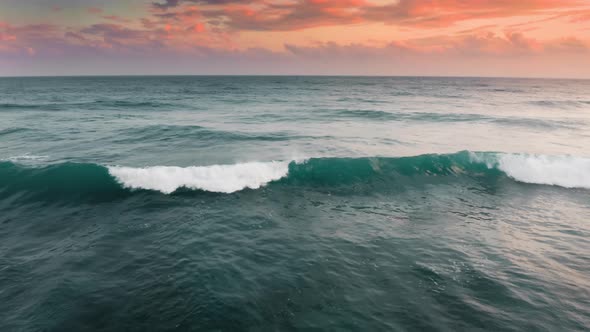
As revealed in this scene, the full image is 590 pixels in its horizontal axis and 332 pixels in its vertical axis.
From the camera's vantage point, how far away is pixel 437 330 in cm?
712

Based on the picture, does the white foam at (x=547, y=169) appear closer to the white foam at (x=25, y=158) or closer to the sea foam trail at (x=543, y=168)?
the sea foam trail at (x=543, y=168)

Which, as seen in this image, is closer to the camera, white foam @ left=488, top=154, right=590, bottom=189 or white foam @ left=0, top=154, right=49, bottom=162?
white foam @ left=488, top=154, right=590, bottom=189

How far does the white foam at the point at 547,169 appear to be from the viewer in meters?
17.7

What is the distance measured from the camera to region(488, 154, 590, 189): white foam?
17.7 meters

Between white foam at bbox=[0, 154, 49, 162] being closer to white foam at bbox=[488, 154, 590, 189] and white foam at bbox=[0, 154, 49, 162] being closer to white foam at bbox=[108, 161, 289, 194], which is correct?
white foam at bbox=[108, 161, 289, 194]

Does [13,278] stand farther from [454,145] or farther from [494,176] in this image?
[454,145]

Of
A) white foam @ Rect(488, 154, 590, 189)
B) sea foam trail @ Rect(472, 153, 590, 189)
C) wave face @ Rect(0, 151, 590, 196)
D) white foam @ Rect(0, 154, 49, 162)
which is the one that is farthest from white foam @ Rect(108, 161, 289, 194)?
white foam @ Rect(488, 154, 590, 189)

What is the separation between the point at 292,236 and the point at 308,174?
6.97m

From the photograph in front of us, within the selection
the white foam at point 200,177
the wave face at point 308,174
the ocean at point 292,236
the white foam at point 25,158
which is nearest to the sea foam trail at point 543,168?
the wave face at point 308,174

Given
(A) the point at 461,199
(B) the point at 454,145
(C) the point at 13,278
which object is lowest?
(C) the point at 13,278

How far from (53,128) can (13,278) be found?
86.0ft

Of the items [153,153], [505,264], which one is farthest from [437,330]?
[153,153]

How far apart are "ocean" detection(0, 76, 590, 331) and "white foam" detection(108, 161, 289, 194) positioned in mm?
97

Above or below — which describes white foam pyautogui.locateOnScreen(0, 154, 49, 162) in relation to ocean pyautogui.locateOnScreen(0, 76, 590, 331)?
above
